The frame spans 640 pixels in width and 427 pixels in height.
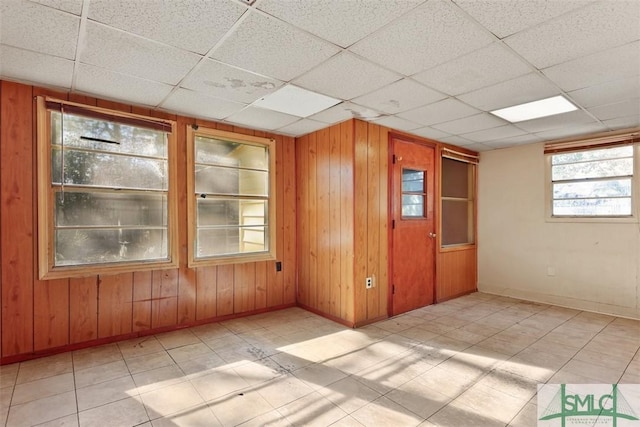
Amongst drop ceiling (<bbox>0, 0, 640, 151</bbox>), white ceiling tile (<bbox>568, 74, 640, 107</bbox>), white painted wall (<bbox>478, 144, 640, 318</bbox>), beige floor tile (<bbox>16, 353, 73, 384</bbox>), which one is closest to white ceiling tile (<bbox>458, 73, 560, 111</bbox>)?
drop ceiling (<bbox>0, 0, 640, 151</bbox>)

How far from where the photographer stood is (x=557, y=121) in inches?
148

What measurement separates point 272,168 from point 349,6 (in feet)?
9.18

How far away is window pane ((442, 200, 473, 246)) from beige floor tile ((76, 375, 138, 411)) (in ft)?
14.6

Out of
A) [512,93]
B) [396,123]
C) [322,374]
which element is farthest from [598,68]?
[322,374]

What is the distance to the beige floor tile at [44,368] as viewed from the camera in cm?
251

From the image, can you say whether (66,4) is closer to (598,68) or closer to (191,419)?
(191,419)

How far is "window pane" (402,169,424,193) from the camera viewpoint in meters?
4.39

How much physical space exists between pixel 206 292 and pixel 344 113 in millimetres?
2683

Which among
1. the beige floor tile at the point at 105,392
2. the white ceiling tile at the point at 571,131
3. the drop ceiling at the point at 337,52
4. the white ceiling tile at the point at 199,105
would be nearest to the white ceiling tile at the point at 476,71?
the drop ceiling at the point at 337,52

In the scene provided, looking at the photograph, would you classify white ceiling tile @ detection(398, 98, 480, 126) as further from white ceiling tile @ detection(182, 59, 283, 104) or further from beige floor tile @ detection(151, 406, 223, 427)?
beige floor tile @ detection(151, 406, 223, 427)

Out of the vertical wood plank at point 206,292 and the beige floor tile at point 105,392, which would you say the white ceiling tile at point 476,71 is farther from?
the beige floor tile at point 105,392

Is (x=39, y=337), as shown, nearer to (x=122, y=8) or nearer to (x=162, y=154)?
(x=162, y=154)

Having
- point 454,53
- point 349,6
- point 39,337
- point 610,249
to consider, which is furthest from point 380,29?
point 610,249

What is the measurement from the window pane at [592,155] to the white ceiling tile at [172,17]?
16.2ft
